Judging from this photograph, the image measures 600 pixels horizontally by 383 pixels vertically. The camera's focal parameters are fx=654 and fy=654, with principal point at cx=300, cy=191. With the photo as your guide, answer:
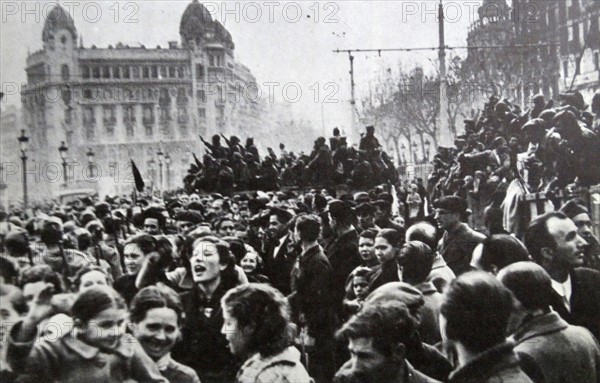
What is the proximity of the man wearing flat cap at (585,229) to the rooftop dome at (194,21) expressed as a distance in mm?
2168

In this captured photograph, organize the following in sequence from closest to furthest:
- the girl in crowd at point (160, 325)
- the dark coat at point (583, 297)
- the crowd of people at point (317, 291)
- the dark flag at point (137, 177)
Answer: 1. the crowd of people at point (317, 291)
2. the girl in crowd at point (160, 325)
3. the dark coat at point (583, 297)
4. the dark flag at point (137, 177)

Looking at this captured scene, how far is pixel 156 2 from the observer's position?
11.6 feet

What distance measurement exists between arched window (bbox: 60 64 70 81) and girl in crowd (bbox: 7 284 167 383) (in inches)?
53.0

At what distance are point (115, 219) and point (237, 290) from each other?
1581 millimetres

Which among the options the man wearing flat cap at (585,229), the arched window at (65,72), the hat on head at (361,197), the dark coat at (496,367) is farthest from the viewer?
the hat on head at (361,197)

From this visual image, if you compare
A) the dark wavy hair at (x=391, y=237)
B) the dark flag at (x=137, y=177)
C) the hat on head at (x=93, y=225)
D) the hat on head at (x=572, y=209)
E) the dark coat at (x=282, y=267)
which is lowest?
the dark coat at (x=282, y=267)

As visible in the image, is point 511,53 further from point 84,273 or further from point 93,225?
point 84,273

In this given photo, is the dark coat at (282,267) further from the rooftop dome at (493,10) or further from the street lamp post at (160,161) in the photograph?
the rooftop dome at (493,10)

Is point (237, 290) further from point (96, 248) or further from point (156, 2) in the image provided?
point (156, 2)

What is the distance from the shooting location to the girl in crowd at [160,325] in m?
2.49

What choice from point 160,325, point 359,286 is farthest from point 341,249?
point 160,325

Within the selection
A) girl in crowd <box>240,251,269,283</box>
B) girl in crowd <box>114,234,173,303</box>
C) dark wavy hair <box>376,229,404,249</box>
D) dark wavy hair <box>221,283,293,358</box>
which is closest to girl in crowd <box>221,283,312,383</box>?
dark wavy hair <box>221,283,293,358</box>

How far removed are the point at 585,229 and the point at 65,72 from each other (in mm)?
2816

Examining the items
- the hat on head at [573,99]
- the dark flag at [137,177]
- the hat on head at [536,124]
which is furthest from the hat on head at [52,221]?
the hat on head at [573,99]
